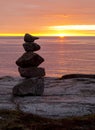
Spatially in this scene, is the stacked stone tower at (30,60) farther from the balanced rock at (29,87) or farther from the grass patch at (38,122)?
the grass patch at (38,122)

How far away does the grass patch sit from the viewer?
24.9 meters

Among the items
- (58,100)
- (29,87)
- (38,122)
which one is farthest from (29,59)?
(38,122)

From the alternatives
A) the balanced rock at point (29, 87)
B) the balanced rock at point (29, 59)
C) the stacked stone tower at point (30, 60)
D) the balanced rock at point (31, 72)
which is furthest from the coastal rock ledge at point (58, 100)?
the balanced rock at point (29, 59)

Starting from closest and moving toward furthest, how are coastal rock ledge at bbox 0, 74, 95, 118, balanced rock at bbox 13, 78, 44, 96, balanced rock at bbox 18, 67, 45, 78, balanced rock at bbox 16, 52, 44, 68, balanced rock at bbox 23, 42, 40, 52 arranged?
1. coastal rock ledge at bbox 0, 74, 95, 118
2. balanced rock at bbox 13, 78, 44, 96
3. balanced rock at bbox 16, 52, 44, 68
4. balanced rock at bbox 23, 42, 40, 52
5. balanced rock at bbox 18, 67, 45, 78

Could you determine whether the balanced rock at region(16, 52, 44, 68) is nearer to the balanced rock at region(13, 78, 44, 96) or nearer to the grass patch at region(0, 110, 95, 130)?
the balanced rock at region(13, 78, 44, 96)

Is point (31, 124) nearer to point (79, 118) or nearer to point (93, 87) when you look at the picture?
point (79, 118)

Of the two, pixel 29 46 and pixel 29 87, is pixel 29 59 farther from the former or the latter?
pixel 29 87

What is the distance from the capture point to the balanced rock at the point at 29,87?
107 ft

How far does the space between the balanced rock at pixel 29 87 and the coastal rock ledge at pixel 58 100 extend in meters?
0.40

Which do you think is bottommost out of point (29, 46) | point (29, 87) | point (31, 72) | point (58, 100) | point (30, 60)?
point (58, 100)

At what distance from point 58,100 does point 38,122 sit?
532 centimetres

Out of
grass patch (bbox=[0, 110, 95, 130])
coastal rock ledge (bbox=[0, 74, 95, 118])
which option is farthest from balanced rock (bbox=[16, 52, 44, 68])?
grass patch (bbox=[0, 110, 95, 130])

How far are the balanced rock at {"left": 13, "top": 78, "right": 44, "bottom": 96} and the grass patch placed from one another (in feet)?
14.5

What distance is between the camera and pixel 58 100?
31484 mm
